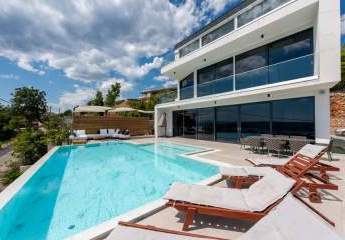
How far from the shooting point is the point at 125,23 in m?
13.9

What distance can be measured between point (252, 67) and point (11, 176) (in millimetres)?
16023

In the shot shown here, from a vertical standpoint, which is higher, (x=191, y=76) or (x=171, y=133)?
(x=191, y=76)

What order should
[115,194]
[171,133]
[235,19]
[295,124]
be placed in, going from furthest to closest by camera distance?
[171,133] < [235,19] < [295,124] < [115,194]

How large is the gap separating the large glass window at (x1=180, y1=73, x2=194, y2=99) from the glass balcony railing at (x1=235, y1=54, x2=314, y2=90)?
500cm

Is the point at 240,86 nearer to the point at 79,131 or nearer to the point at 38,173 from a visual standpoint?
the point at 38,173

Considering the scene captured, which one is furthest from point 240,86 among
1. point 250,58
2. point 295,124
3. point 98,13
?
point 98,13

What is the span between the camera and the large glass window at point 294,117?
10914 mm

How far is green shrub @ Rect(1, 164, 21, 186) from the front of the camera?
33.4 ft

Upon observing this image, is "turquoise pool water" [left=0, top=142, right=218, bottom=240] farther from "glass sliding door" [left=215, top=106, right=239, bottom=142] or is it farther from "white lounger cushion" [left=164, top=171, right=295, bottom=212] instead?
"glass sliding door" [left=215, top=106, right=239, bottom=142]

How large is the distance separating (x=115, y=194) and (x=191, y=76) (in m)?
15.7

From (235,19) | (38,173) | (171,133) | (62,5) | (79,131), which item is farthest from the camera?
(171,133)

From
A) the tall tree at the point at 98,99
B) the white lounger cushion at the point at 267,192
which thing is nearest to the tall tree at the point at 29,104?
the tall tree at the point at 98,99

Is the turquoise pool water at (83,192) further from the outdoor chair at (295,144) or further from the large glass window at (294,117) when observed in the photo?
the large glass window at (294,117)

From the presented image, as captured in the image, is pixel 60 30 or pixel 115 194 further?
pixel 60 30
